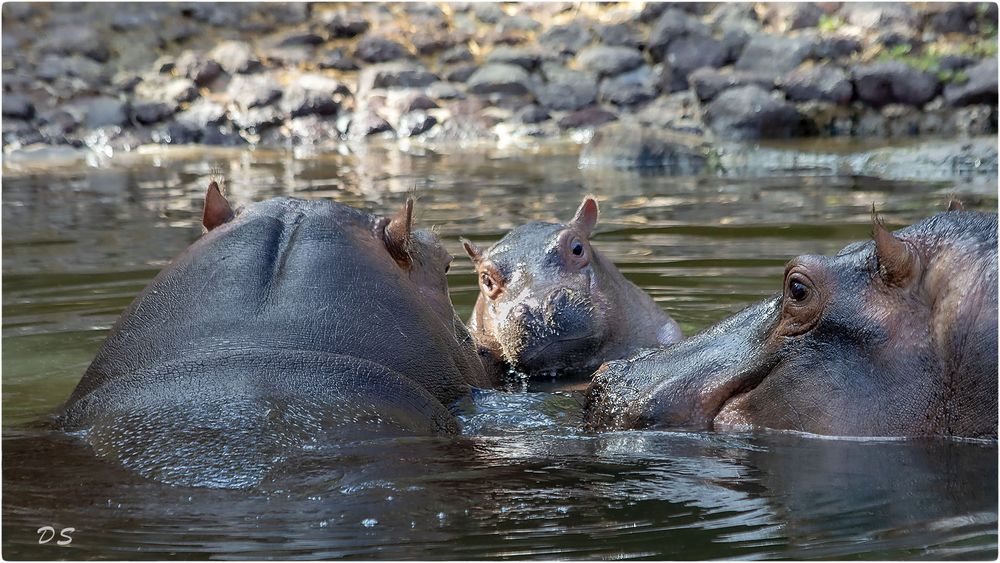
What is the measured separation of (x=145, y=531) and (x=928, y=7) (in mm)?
20731

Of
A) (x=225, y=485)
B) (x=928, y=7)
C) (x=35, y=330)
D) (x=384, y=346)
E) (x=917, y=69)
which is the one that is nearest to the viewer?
(x=225, y=485)

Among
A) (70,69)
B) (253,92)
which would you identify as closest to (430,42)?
(253,92)

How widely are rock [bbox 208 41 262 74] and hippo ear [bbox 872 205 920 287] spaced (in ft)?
65.9

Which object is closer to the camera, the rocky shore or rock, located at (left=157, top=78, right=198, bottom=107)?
the rocky shore

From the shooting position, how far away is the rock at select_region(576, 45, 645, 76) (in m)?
22.4

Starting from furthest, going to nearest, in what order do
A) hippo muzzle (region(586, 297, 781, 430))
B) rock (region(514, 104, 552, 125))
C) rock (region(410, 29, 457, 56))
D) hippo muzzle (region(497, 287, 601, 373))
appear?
rock (region(410, 29, 457, 56))
rock (region(514, 104, 552, 125))
hippo muzzle (region(497, 287, 601, 373))
hippo muzzle (region(586, 297, 781, 430))

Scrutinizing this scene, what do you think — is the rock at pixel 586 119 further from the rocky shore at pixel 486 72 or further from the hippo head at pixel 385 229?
the hippo head at pixel 385 229

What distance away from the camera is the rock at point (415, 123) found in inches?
835

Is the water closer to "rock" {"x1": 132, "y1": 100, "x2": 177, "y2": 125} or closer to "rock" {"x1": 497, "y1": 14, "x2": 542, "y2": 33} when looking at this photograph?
"rock" {"x1": 132, "y1": 100, "x2": 177, "y2": 125}

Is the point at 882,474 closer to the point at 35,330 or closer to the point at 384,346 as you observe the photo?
the point at 384,346

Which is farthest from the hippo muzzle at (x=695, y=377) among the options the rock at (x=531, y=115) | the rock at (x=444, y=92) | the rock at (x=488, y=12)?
the rock at (x=488, y=12)

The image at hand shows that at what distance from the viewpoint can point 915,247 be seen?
3727mm

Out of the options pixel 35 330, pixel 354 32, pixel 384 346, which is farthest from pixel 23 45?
pixel 384 346

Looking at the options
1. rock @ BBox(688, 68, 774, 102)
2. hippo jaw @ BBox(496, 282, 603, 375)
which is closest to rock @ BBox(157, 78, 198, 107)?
rock @ BBox(688, 68, 774, 102)
